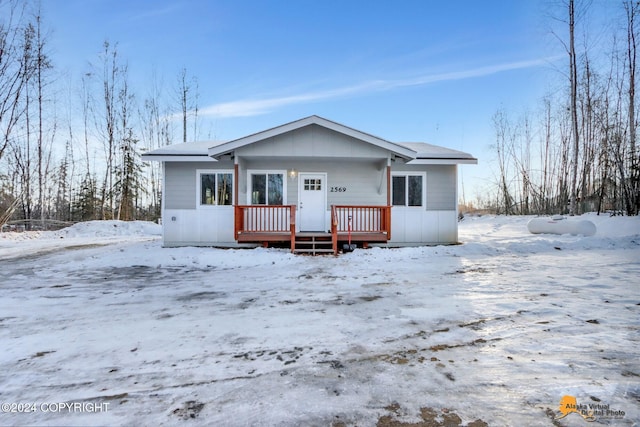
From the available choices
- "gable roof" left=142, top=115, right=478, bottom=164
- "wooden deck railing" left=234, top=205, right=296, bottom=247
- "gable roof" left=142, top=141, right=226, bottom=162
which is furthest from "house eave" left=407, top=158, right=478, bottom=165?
"gable roof" left=142, top=141, right=226, bottom=162

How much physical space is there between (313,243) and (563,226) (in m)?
10.2

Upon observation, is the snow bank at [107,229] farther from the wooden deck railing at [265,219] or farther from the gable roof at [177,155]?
the wooden deck railing at [265,219]

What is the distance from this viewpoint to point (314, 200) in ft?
34.0

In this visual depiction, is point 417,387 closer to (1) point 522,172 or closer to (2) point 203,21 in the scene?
(2) point 203,21

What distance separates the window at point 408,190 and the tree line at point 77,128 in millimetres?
16397

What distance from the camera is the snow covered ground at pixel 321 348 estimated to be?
182 cm

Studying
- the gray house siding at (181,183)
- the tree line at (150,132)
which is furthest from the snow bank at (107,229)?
the gray house siding at (181,183)

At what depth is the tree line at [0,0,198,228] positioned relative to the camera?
12.8m

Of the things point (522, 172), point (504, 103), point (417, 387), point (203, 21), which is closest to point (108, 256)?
point (417, 387)

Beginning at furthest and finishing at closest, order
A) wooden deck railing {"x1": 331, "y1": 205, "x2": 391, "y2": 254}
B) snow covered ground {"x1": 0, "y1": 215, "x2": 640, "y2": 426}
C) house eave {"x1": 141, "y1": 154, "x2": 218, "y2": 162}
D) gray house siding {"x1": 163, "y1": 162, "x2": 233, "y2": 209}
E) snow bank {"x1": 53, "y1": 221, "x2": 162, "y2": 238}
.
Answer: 1. snow bank {"x1": 53, "y1": 221, "x2": 162, "y2": 238}
2. gray house siding {"x1": 163, "y1": 162, "x2": 233, "y2": 209}
3. house eave {"x1": 141, "y1": 154, "x2": 218, "y2": 162}
4. wooden deck railing {"x1": 331, "y1": 205, "x2": 391, "y2": 254}
5. snow covered ground {"x1": 0, "y1": 215, "x2": 640, "y2": 426}

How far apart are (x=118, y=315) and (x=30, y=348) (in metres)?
0.94

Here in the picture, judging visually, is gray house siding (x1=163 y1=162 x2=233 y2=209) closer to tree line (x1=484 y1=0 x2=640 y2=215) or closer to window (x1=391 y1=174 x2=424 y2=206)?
window (x1=391 y1=174 x2=424 y2=206)

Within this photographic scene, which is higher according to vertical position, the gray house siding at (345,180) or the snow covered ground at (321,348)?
the gray house siding at (345,180)

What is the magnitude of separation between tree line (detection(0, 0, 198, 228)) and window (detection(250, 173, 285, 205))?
11.7 metres
